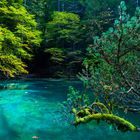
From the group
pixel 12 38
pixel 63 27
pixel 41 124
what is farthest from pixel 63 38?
pixel 41 124

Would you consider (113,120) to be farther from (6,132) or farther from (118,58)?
(6,132)

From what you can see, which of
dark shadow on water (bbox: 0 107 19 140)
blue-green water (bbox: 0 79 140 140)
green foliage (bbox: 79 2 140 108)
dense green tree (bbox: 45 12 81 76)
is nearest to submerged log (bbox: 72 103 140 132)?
green foliage (bbox: 79 2 140 108)

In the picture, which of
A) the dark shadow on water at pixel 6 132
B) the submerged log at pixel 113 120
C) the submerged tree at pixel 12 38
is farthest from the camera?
the submerged tree at pixel 12 38

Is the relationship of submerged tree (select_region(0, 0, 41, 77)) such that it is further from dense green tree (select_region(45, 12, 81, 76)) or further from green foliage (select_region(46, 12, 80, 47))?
green foliage (select_region(46, 12, 80, 47))

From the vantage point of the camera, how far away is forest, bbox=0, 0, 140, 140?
5512mm

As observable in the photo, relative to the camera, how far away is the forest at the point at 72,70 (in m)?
5.51

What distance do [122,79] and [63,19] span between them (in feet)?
108

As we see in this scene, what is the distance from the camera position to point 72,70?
38.9 metres

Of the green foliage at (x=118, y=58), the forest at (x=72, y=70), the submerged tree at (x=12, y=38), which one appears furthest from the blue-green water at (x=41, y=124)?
the submerged tree at (x=12, y=38)

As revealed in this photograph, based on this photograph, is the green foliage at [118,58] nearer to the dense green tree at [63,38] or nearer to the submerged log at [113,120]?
the submerged log at [113,120]

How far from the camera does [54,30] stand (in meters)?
39.5

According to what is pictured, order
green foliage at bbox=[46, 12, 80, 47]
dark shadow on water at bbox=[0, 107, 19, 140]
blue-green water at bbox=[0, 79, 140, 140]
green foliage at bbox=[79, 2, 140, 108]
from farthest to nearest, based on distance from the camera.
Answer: green foliage at bbox=[46, 12, 80, 47] → blue-green water at bbox=[0, 79, 140, 140] → dark shadow on water at bbox=[0, 107, 19, 140] → green foliage at bbox=[79, 2, 140, 108]

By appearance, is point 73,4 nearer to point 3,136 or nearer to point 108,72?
point 3,136

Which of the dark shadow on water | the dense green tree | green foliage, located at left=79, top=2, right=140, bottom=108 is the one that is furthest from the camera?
the dense green tree
